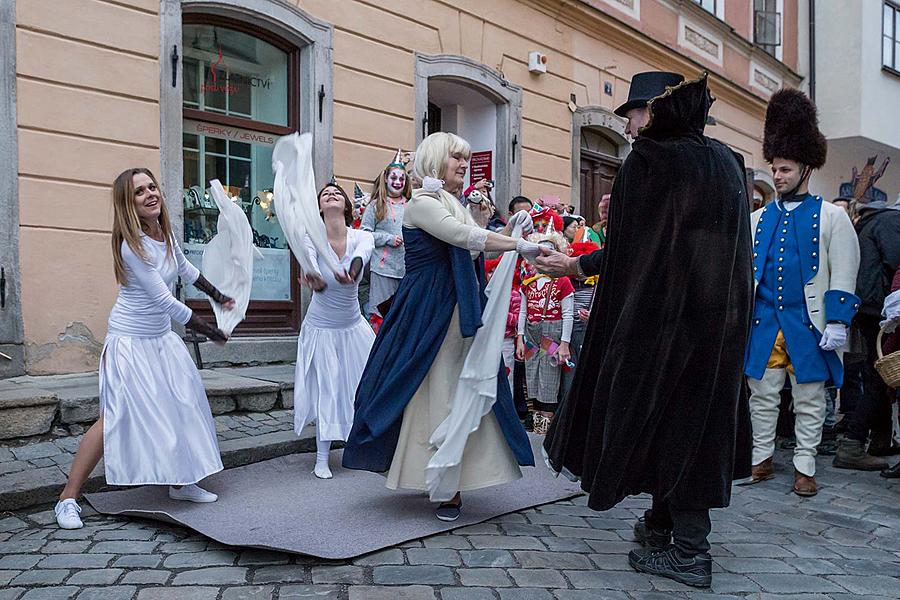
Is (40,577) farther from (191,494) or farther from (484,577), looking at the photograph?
(484,577)

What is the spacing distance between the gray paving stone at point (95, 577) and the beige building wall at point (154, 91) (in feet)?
10.9

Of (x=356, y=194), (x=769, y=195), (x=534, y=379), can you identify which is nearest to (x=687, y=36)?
(x=769, y=195)

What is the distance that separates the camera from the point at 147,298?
13.6 feet

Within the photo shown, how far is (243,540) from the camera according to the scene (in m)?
3.56

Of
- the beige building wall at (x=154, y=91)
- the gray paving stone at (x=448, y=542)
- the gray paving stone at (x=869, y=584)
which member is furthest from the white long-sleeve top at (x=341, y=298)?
the gray paving stone at (x=869, y=584)

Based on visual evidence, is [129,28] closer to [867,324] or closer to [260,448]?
[260,448]

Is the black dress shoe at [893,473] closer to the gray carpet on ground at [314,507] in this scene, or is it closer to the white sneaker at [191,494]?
the gray carpet on ground at [314,507]

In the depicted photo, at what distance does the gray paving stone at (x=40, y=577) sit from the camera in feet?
10.4

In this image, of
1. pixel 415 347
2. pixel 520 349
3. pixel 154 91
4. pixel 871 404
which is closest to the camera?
pixel 415 347

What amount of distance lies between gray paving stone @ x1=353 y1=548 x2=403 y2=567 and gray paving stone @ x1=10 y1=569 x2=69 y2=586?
45.3 inches

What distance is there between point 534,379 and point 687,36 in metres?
9.98

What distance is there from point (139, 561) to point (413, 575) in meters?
1.15

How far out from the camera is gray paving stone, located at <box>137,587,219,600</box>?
3.00m

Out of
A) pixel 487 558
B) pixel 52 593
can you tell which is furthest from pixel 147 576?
pixel 487 558
